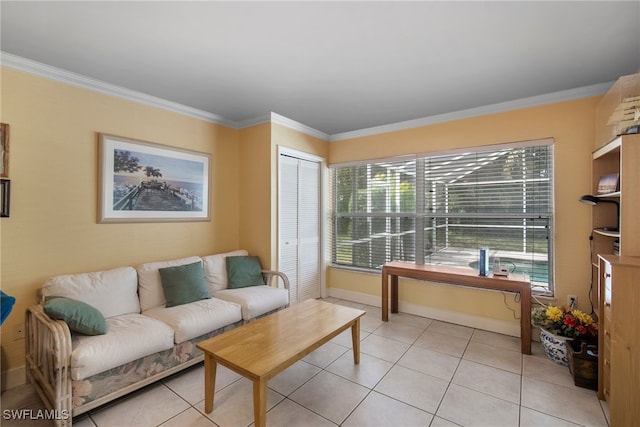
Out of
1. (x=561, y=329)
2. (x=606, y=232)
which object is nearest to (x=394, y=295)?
(x=561, y=329)

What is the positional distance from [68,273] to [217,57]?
7.36 ft

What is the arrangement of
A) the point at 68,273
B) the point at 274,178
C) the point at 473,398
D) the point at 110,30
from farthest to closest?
the point at 274,178 < the point at 68,273 < the point at 473,398 < the point at 110,30

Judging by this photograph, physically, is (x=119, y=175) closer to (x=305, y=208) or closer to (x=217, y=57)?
(x=217, y=57)

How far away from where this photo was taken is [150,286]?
8.82 feet

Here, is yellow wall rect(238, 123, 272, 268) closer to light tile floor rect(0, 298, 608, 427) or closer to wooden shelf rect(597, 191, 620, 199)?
light tile floor rect(0, 298, 608, 427)

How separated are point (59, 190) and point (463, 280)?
390cm

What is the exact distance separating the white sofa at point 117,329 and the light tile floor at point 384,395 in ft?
0.50

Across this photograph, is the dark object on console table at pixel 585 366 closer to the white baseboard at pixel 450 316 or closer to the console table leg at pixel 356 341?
the white baseboard at pixel 450 316

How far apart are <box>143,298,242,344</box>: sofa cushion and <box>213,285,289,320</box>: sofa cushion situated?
87 millimetres

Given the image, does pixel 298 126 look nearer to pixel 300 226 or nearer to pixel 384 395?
pixel 300 226

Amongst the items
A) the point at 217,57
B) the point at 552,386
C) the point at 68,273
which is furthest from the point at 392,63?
the point at 68,273

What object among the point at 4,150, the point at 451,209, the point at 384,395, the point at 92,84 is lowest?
the point at 384,395

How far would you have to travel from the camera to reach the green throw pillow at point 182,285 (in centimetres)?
267

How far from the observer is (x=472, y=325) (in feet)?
10.7
